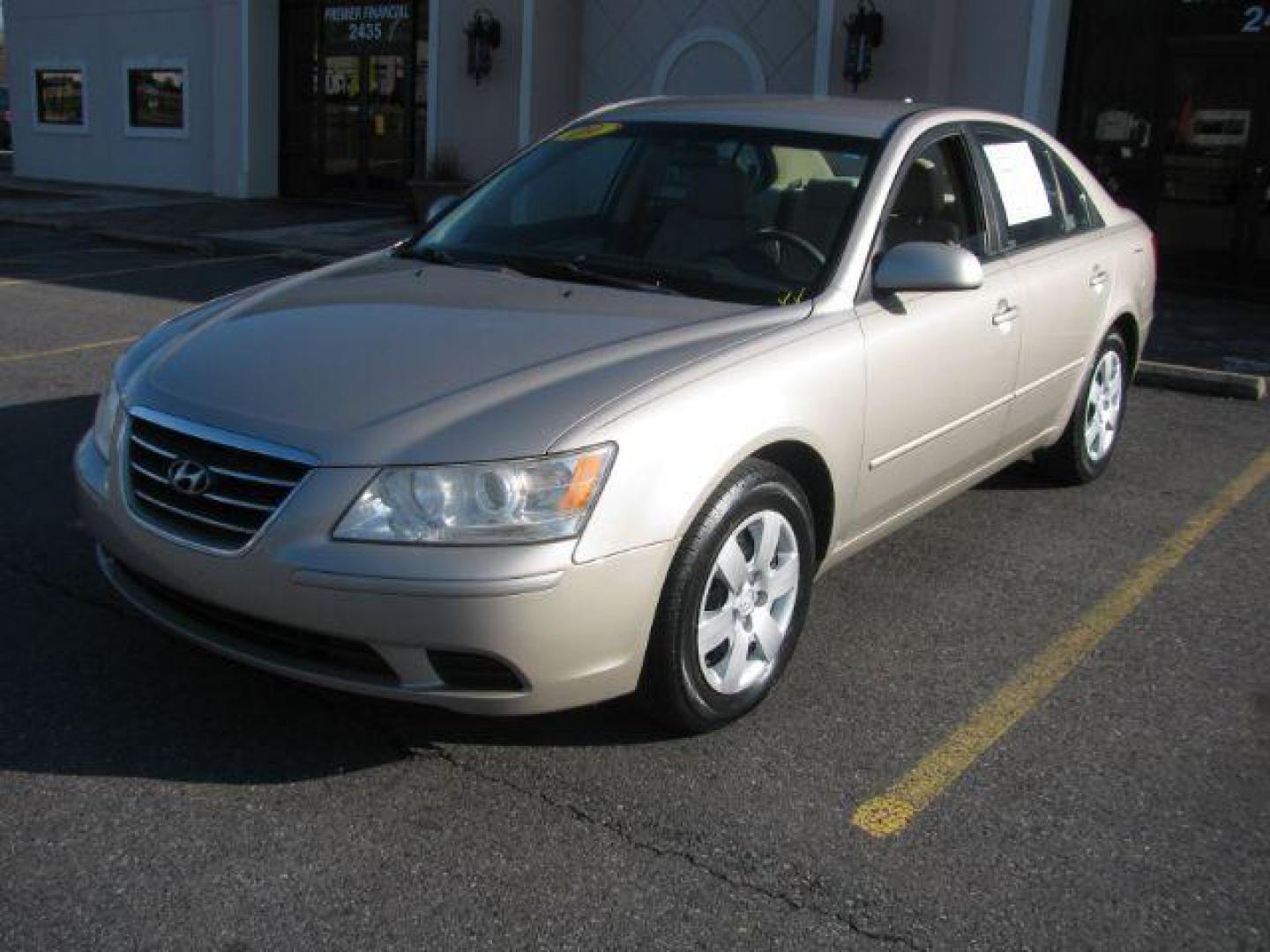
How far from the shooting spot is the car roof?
4.50 meters

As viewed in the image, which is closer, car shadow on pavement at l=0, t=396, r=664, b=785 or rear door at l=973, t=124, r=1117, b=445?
car shadow on pavement at l=0, t=396, r=664, b=785

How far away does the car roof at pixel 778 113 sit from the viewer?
14.8ft

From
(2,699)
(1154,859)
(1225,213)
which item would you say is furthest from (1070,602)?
(1225,213)

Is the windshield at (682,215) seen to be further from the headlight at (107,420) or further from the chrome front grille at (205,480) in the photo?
the chrome front grille at (205,480)

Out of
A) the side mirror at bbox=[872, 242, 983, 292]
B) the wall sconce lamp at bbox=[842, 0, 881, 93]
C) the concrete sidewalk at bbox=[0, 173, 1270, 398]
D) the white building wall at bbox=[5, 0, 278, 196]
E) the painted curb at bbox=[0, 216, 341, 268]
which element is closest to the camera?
the side mirror at bbox=[872, 242, 983, 292]

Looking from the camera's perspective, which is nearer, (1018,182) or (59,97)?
(1018,182)

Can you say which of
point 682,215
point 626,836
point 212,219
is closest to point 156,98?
point 212,219

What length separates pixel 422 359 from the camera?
3426 millimetres

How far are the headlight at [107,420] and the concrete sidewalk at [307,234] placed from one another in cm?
678

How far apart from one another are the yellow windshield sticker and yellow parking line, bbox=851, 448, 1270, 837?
2388mm

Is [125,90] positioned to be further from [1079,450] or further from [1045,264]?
[1045,264]

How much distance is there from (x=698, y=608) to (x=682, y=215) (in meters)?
1.58

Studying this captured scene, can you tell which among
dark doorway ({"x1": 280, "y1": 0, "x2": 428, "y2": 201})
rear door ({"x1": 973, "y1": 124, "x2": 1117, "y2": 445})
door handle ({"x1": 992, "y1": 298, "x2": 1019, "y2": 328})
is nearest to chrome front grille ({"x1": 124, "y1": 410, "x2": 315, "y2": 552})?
door handle ({"x1": 992, "y1": 298, "x2": 1019, "y2": 328})

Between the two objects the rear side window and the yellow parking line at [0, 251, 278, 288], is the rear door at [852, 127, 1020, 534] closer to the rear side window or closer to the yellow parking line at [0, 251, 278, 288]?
the rear side window
